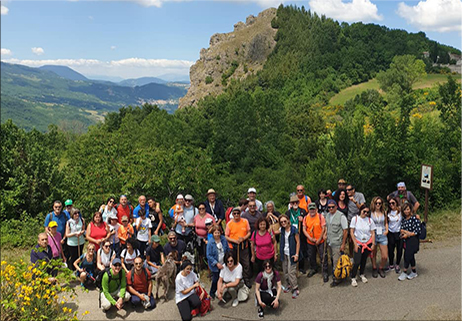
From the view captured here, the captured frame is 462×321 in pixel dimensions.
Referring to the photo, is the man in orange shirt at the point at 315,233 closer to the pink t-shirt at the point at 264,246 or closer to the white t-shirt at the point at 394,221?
the pink t-shirt at the point at 264,246

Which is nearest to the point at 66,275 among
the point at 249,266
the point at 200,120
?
the point at 249,266

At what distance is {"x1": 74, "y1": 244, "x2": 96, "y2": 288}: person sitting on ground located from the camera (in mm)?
8195

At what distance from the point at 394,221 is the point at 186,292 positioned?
15.7 ft

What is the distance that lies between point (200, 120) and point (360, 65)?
8763 centimetres

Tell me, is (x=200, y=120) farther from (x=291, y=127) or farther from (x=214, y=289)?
(x=214, y=289)

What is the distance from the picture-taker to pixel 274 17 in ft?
582

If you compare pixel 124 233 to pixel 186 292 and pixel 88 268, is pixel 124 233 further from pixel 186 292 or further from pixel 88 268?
pixel 186 292

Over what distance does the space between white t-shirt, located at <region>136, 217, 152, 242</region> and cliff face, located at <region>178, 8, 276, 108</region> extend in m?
133

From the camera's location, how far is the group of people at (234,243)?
7.58 meters

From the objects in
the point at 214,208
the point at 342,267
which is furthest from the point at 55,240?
the point at 342,267

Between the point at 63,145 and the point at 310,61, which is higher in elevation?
the point at 310,61

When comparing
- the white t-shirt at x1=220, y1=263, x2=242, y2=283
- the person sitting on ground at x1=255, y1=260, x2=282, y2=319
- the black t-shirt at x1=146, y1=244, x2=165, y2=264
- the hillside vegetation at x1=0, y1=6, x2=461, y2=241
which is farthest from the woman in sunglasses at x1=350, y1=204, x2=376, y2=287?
the hillside vegetation at x1=0, y1=6, x2=461, y2=241

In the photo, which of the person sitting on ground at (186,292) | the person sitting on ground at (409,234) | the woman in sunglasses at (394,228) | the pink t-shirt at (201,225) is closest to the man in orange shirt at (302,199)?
the woman in sunglasses at (394,228)

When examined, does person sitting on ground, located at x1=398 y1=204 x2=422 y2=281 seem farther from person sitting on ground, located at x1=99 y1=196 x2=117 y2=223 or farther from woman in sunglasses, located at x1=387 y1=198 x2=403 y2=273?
person sitting on ground, located at x1=99 y1=196 x2=117 y2=223
